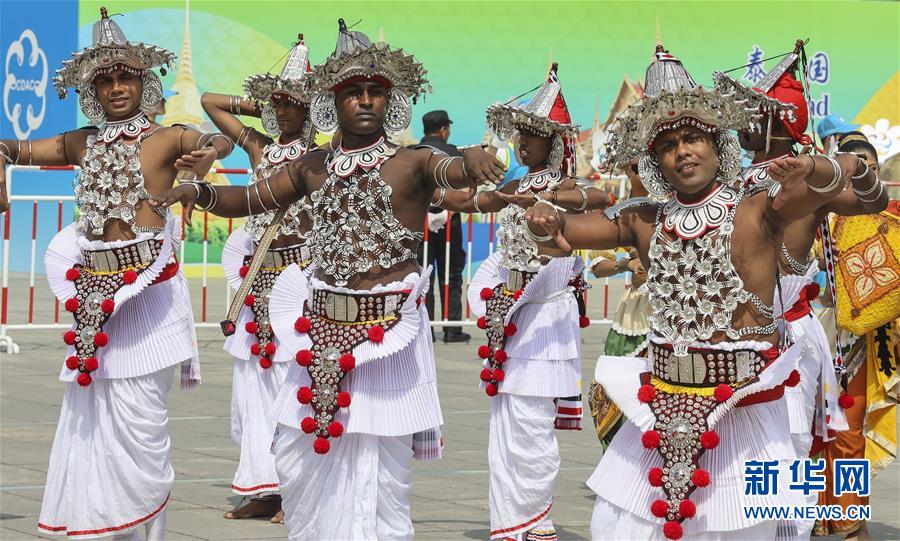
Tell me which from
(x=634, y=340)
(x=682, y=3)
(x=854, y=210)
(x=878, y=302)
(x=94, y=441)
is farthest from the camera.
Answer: (x=682, y=3)

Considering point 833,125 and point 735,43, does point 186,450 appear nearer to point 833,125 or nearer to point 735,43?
point 833,125

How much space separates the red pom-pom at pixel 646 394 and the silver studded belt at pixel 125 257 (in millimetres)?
2605

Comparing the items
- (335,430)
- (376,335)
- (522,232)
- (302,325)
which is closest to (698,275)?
(376,335)

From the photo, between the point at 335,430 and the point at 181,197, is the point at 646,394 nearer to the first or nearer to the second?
the point at 335,430

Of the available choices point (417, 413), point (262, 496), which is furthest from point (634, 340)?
point (417, 413)

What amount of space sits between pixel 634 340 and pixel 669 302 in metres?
3.53

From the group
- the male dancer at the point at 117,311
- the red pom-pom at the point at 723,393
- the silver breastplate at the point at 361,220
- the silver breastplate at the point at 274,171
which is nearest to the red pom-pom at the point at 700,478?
the red pom-pom at the point at 723,393

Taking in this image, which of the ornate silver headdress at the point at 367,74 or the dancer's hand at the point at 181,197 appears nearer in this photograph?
the dancer's hand at the point at 181,197

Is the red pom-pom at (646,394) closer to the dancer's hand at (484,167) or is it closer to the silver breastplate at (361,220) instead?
the dancer's hand at (484,167)

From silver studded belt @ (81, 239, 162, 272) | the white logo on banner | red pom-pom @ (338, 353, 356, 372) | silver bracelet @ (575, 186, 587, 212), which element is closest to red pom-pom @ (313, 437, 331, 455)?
red pom-pom @ (338, 353, 356, 372)

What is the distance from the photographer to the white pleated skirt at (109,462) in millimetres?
6824

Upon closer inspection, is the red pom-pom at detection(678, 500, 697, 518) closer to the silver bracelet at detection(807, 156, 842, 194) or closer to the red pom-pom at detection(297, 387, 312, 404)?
the silver bracelet at detection(807, 156, 842, 194)

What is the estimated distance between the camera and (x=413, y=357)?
632cm

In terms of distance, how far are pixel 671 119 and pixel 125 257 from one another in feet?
9.12
